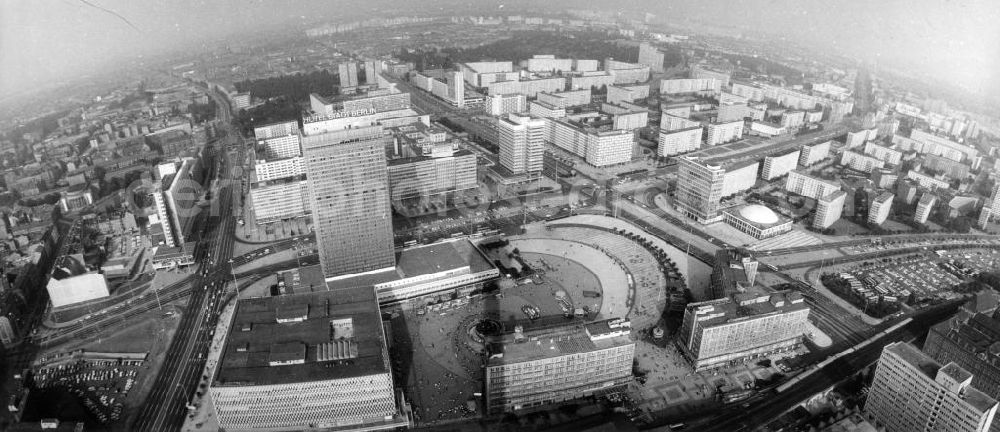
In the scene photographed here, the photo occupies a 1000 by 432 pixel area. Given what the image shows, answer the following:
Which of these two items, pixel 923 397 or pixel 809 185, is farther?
pixel 809 185

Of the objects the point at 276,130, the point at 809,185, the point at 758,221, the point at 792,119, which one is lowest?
the point at 758,221

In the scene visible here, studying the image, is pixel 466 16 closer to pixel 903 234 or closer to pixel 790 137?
pixel 790 137

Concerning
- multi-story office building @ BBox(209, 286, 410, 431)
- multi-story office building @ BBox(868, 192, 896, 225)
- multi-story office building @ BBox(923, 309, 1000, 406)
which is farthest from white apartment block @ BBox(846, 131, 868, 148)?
multi-story office building @ BBox(209, 286, 410, 431)

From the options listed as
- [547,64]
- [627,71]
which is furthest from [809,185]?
[547,64]

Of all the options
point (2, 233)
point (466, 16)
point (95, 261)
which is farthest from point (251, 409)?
point (466, 16)

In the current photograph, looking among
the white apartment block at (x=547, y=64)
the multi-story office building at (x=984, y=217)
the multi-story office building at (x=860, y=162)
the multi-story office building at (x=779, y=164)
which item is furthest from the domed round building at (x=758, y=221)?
the white apartment block at (x=547, y=64)

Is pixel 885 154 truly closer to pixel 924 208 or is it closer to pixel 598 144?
pixel 924 208
